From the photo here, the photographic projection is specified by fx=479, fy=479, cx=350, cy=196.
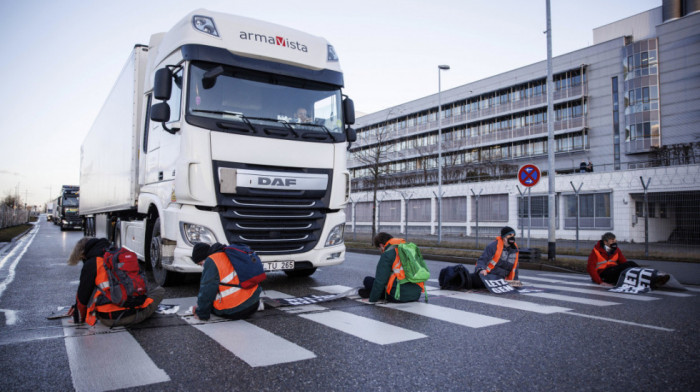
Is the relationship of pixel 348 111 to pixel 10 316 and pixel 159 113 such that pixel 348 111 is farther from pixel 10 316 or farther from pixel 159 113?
pixel 10 316

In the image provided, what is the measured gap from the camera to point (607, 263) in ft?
28.3

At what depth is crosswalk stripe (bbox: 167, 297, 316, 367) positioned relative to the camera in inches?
153

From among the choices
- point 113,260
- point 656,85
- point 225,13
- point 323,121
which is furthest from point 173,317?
point 656,85

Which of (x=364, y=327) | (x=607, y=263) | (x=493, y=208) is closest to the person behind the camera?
(x=364, y=327)

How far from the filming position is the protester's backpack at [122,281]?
4766 mm

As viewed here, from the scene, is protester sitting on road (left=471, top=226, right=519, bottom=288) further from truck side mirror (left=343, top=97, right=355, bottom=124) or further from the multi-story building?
the multi-story building

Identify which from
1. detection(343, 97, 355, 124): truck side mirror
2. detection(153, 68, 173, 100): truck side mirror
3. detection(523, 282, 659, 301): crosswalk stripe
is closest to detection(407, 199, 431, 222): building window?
detection(523, 282, 659, 301): crosswalk stripe

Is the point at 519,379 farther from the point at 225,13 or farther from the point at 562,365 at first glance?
the point at 225,13

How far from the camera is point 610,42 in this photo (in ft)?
141

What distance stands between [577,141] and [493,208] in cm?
1664

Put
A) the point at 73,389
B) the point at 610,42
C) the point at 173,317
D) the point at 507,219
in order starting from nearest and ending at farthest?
the point at 73,389
the point at 173,317
the point at 507,219
the point at 610,42

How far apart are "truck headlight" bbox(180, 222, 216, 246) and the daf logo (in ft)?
3.28

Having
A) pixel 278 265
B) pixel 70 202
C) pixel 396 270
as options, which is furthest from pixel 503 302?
pixel 70 202

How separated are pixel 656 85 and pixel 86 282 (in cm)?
4784
